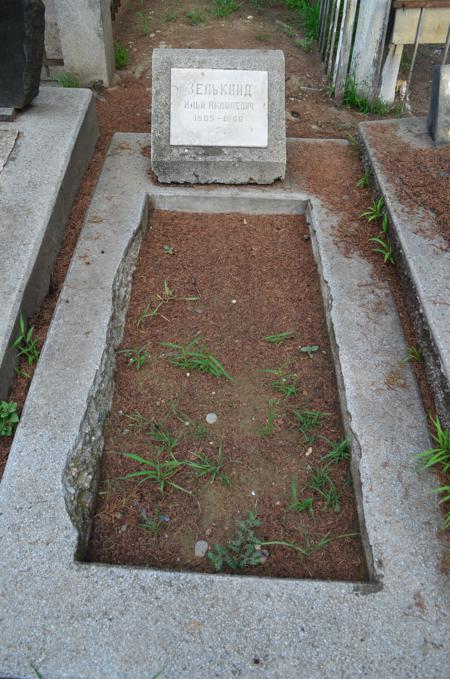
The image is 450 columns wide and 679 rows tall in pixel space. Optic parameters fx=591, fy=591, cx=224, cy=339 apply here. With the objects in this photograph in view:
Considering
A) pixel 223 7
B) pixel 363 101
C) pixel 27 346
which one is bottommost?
pixel 27 346

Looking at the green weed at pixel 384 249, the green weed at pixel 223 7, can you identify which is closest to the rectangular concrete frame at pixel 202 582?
the green weed at pixel 384 249

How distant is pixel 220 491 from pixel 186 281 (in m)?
1.24

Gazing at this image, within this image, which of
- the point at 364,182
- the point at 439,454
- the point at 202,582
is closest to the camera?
the point at 202,582

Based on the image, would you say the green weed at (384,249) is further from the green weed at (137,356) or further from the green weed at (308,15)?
the green weed at (308,15)

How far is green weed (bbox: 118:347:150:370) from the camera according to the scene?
2.63 m

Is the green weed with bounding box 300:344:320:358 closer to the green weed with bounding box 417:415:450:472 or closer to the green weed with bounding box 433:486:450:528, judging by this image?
the green weed with bounding box 417:415:450:472

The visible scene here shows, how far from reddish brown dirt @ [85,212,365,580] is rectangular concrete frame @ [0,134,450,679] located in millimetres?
109

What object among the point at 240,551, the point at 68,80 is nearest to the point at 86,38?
the point at 68,80

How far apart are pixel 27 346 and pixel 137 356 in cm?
47

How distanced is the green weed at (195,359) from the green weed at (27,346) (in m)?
0.56

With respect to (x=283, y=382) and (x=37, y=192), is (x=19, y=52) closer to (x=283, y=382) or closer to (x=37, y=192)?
(x=37, y=192)

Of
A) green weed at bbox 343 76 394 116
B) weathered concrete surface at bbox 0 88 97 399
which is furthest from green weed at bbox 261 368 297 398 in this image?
green weed at bbox 343 76 394 116

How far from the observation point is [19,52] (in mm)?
3553

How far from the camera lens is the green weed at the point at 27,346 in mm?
2506
